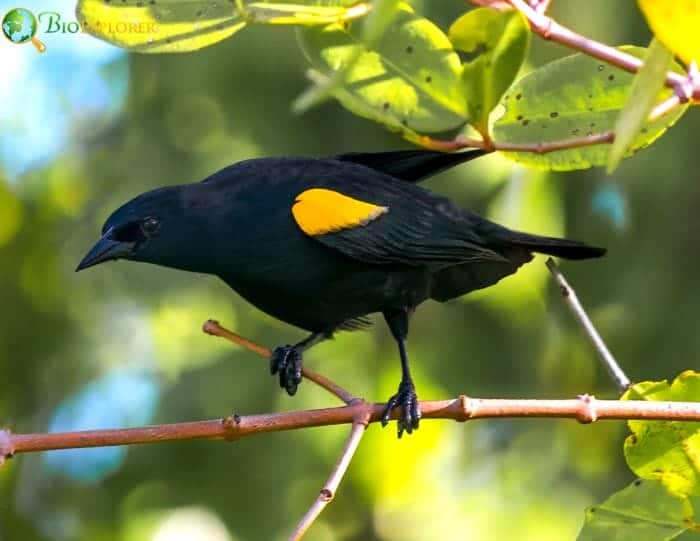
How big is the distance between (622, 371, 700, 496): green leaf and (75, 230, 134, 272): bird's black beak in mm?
1303

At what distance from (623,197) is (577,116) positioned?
3040 millimetres

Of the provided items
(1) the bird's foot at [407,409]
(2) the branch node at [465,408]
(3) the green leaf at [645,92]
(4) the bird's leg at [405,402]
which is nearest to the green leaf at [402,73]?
(3) the green leaf at [645,92]

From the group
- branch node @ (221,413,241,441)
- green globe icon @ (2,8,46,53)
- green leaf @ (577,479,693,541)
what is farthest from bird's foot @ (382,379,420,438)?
green globe icon @ (2,8,46,53)

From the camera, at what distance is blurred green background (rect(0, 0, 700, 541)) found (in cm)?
465

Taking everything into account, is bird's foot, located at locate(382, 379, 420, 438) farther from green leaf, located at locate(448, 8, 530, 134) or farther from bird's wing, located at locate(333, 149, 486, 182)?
green leaf, located at locate(448, 8, 530, 134)

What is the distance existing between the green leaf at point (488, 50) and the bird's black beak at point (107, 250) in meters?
1.36

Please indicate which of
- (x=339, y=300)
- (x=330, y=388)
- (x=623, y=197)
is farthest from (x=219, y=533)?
(x=330, y=388)

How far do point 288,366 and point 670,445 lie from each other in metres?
1.37

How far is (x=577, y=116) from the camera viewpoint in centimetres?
163

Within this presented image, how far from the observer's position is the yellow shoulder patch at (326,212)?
2750 millimetres

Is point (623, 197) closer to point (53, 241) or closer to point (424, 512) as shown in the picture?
point (424, 512)

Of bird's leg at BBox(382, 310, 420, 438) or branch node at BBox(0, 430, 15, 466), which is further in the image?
bird's leg at BBox(382, 310, 420, 438)

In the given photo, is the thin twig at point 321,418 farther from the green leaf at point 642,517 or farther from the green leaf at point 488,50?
the green leaf at point 488,50

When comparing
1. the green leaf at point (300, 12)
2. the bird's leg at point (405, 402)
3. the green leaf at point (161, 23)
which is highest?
the green leaf at point (300, 12)
